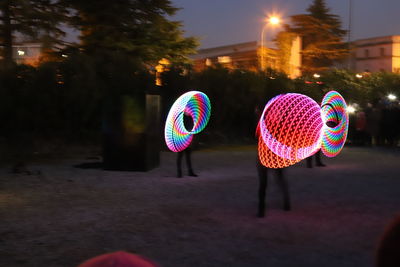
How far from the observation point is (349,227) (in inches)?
304

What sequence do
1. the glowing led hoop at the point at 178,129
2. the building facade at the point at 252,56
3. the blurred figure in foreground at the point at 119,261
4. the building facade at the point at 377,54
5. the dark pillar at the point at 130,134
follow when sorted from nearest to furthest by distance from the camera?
the blurred figure in foreground at the point at 119,261
the glowing led hoop at the point at 178,129
the dark pillar at the point at 130,134
the building facade at the point at 252,56
the building facade at the point at 377,54

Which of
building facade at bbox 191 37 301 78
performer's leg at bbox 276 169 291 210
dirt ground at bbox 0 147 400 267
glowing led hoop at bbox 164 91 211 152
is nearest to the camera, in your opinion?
dirt ground at bbox 0 147 400 267

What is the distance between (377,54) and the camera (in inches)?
3194

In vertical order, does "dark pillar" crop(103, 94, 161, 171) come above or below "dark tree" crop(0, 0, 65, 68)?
below

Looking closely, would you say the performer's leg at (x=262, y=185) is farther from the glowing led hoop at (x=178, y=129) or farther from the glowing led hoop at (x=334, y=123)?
the glowing led hoop at (x=334, y=123)

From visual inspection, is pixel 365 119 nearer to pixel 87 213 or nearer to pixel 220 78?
pixel 220 78

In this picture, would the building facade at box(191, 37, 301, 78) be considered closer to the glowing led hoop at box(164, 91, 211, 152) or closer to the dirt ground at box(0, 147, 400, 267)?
the glowing led hoop at box(164, 91, 211, 152)

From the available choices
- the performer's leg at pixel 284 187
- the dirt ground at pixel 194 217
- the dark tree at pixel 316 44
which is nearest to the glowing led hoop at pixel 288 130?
the performer's leg at pixel 284 187

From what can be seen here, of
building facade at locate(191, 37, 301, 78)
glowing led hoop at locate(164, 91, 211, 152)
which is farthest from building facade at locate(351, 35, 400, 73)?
glowing led hoop at locate(164, 91, 211, 152)

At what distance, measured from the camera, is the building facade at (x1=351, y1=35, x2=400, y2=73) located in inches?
3009

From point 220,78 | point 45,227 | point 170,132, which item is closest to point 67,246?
point 45,227

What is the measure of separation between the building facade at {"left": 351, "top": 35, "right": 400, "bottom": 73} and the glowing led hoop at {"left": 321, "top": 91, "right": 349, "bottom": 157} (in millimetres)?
59585

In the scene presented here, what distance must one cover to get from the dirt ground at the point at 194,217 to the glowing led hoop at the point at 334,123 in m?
1.44

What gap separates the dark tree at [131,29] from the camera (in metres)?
23.8
